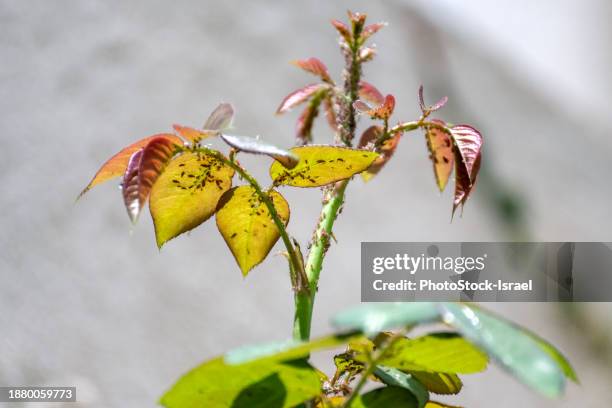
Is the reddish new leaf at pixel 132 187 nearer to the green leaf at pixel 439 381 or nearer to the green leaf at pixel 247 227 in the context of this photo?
the green leaf at pixel 247 227

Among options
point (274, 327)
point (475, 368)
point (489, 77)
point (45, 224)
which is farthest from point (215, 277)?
A: point (475, 368)

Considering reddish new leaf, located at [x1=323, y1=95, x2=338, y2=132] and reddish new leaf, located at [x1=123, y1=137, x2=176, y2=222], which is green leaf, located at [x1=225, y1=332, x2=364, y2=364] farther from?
reddish new leaf, located at [x1=323, y1=95, x2=338, y2=132]

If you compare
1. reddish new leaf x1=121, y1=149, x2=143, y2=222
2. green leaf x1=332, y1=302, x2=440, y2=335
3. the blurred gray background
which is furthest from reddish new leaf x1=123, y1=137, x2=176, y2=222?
the blurred gray background

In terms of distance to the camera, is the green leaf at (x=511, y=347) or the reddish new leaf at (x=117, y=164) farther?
the reddish new leaf at (x=117, y=164)

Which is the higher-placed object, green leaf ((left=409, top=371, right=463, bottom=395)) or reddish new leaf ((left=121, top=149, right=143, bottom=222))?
reddish new leaf ((left=121, top=149, right=143, bottom=222))

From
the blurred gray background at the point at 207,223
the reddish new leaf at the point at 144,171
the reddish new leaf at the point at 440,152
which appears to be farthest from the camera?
the blurred gray background at the point at 207,223

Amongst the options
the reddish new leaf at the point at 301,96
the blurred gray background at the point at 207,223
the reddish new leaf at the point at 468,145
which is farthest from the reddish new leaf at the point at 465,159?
the blurred gray background at the point at 207,223

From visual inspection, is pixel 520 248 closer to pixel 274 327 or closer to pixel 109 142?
pixel 274 327
